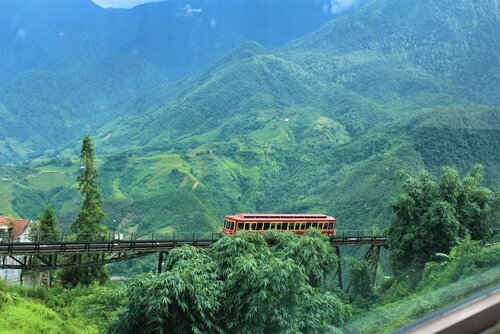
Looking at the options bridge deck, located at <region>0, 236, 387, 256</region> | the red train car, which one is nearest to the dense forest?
bridge deck, located at <region>0, 236, 387, 256</region>

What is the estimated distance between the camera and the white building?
19.8 meters

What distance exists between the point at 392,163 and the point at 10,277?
40363 millimetres

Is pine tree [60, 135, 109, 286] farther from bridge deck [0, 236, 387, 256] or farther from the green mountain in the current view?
the green mountain

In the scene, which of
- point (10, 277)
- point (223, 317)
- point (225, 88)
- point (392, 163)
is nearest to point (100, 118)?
point (225, 88)

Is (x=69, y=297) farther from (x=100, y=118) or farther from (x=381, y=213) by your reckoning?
(x=100, y=118)

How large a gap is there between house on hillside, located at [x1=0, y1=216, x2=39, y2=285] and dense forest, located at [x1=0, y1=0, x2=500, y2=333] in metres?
1.32

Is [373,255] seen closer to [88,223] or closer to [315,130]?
[88,223]

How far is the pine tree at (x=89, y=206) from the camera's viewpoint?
19094mm

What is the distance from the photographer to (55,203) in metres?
64.1

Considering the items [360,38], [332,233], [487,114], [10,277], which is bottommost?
[10,277]

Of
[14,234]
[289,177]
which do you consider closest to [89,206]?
[14,234]

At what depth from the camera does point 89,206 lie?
766 inches

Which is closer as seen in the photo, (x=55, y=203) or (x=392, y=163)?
(x=392, y=163)

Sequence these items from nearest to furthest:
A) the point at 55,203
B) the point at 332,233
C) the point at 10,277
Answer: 1. the point at 10,277
2. the point at 332,233
3. the point at 55,203
